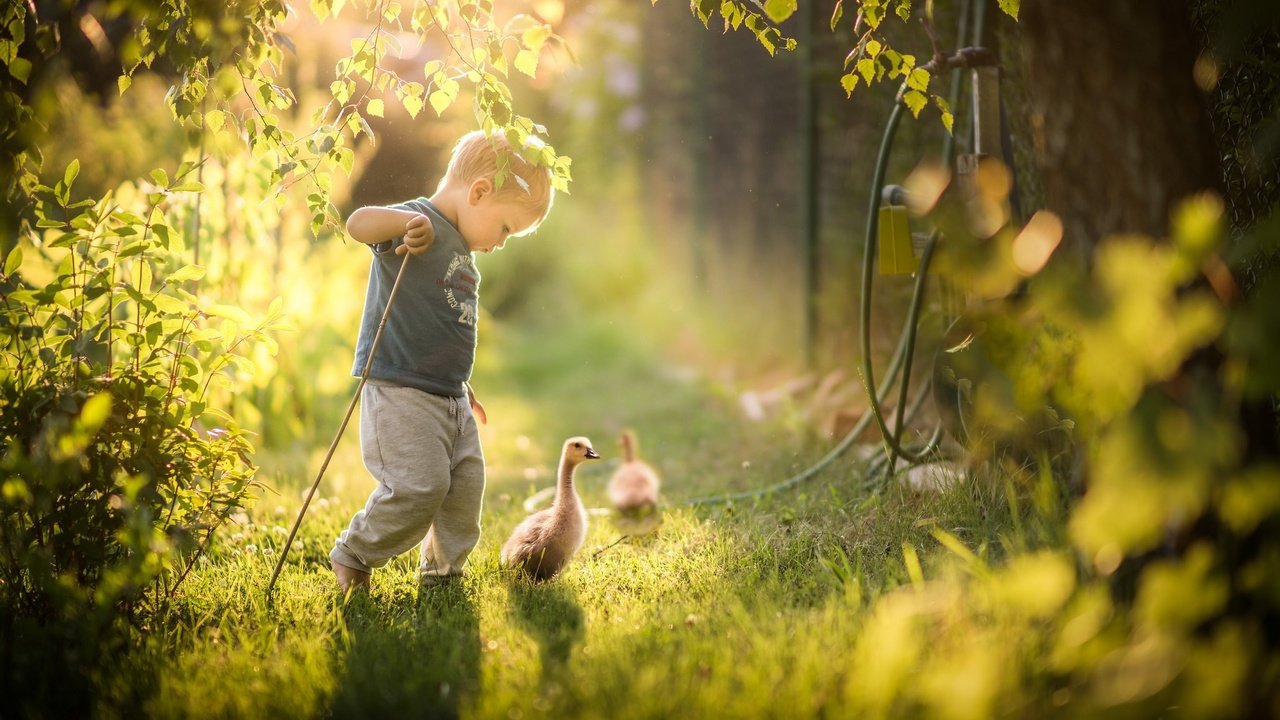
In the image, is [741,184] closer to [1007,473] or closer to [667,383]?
[667,383]

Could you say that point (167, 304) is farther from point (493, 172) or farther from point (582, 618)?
point (582, 618)

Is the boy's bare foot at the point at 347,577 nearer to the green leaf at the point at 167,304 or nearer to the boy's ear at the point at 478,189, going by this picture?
the green leaf at the point at 167,304

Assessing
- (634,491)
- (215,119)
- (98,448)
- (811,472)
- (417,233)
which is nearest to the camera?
(98,448)

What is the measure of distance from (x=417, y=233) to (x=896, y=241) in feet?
5.74

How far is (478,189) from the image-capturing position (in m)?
2.93

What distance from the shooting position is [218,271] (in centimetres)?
464

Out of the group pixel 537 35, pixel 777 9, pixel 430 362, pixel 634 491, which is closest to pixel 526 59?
pixel 537 35

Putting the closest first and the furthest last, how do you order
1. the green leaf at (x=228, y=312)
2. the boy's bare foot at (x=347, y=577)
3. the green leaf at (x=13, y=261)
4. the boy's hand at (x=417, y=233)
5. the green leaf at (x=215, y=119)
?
the green leaf at (x=13, y=261) → the green leaf at (x=228, y=312) → the green leaf at (x=215, y=119) → the boy's hand at (x=417, y=233) → the boy's bare foot at (x=347, y=577)

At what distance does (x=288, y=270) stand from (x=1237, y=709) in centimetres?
489

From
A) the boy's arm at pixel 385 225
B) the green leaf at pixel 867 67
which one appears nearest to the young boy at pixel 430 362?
the boy's arm at pixel 385 225

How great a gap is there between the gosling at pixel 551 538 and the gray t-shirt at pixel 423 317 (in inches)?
18.8

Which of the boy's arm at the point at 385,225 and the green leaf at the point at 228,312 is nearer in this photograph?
the green leaf at the point at 228,312

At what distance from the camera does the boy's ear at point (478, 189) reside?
9.57 feet

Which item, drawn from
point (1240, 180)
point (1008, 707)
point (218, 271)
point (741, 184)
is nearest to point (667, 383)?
point (741, 184)
